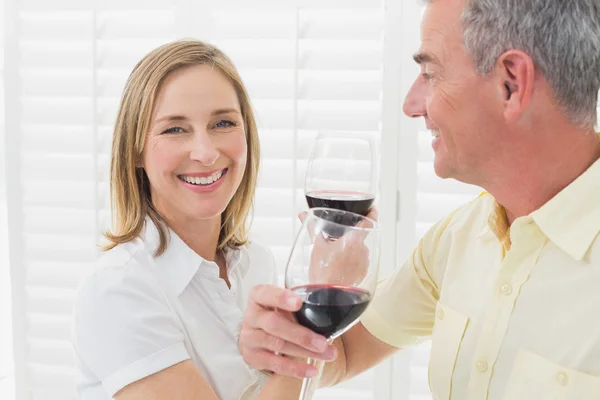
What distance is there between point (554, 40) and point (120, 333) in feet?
3.42

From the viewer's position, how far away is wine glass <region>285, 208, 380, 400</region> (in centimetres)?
125

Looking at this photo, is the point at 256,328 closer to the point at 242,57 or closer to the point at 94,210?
the point at 242,57

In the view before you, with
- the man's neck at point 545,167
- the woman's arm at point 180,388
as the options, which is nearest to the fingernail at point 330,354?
the woman's arm at point 180,388

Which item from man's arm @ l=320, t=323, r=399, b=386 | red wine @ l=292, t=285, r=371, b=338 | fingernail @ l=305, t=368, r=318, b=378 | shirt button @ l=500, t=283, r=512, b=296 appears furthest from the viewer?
man's arm @ l=320, t=323, r=399, b=386

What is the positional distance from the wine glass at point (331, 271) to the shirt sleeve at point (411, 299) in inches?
20.6

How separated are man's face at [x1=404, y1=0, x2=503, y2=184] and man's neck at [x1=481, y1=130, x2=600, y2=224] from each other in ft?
0.18

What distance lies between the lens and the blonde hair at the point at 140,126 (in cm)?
179

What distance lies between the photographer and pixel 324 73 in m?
2.55

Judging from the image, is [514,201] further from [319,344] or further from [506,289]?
[319,344]

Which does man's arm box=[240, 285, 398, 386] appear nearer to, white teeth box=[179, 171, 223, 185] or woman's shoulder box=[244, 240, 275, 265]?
white teeth box=[179, 171, 223, 185]

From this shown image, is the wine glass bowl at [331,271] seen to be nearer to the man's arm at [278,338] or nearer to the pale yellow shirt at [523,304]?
the man's arm at [278,338]

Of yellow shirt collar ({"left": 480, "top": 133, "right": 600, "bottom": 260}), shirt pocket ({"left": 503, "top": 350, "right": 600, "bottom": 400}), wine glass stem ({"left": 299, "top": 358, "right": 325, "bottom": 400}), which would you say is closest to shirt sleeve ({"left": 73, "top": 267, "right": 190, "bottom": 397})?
wine glass stem ({"left": 299, "top": 358, "right": 325, "bottom": 400})

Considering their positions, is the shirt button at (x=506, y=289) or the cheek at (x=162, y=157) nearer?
the shirt button at (x=506, y=289)

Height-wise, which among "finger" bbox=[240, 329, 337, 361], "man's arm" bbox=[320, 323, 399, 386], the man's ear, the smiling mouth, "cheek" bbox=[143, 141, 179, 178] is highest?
the man's ear
